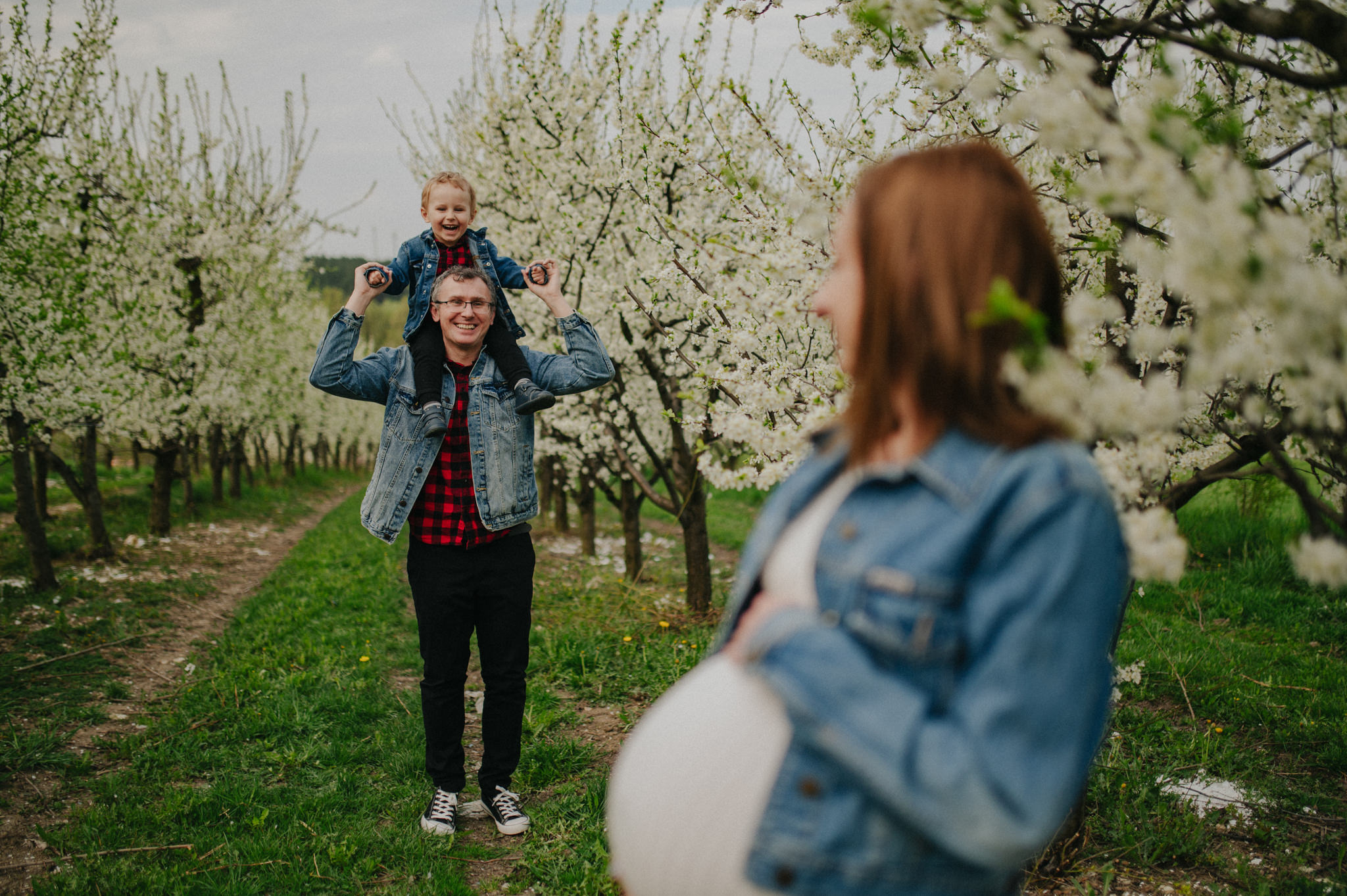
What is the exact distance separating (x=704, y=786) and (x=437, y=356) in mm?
2654

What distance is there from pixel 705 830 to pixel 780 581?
403 mm

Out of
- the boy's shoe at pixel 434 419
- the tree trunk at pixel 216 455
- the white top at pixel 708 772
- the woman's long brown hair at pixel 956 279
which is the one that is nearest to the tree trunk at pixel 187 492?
the tree trunk at pixel 216 455

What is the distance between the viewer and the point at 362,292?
3.38 metres

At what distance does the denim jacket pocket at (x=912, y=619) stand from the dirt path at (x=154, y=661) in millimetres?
3764

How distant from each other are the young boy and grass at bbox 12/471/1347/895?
1866 mm

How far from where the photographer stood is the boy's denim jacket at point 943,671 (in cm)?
101

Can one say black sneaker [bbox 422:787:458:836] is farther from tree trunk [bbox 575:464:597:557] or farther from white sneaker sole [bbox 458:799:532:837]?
tree trunk [bbox 575:464:597:557]

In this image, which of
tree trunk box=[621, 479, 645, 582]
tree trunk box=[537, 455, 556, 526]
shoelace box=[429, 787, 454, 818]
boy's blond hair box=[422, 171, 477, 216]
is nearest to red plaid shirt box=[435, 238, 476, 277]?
boy's blond hair box=[422, 171, 477, 216]

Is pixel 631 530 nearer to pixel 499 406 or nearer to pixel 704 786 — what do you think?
pixel 499 406

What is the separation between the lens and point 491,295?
348 centimetres

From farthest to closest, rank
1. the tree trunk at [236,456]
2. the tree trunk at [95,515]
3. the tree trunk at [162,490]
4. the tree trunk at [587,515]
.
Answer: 1. the tree trunk at [236,456]
2. the tree trunk at [162,490]
3. the tree trunk at [587,515]
4. the tree trunk at [95,515]

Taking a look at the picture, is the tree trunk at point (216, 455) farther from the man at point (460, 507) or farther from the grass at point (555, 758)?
the man at point (460, 507)

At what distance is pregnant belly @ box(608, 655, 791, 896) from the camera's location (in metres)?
1.16

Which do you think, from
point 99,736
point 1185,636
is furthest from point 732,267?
point 99,736
